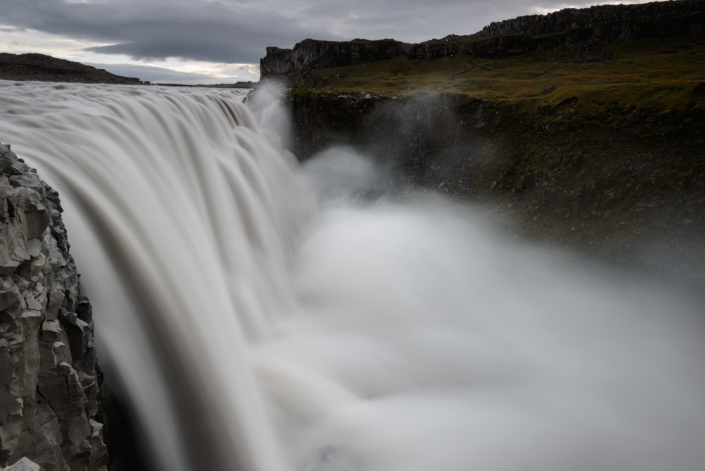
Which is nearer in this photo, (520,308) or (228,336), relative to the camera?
(228,336)

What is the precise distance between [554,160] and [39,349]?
21591 mm

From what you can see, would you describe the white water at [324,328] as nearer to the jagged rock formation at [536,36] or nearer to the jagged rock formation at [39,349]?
the jagged rock formation at [39,349]

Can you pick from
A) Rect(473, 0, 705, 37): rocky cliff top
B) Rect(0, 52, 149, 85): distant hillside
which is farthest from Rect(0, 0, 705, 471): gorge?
Rect(0, 52, 149, 85): distant hillside

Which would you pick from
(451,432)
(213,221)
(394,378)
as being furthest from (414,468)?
(213,221)

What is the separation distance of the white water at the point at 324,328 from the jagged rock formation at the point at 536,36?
119 ft

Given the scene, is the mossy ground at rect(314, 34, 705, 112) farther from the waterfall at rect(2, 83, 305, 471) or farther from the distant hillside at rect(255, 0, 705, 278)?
the waterfall at rect(2, 83, 305, 471)

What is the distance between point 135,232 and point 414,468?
28.8 ft

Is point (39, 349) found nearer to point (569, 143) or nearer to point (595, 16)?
point (569, 143)

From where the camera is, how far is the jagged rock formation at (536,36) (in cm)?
4034

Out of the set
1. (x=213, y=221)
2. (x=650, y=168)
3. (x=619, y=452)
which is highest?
(x=650, y=168)

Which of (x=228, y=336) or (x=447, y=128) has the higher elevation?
(x=447, y=128)

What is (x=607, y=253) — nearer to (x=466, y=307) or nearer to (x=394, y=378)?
(x=466, y=307)

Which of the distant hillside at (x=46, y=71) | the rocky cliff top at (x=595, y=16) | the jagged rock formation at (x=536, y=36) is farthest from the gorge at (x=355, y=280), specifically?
the distant hillside at (x=46, y=71)

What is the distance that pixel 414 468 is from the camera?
25.9 feet
